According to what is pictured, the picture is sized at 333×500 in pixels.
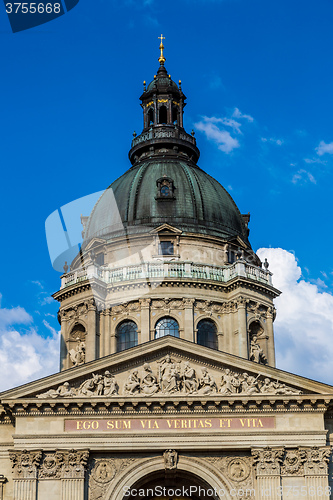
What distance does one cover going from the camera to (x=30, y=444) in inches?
1809

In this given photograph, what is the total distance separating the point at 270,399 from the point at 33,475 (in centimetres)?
1195

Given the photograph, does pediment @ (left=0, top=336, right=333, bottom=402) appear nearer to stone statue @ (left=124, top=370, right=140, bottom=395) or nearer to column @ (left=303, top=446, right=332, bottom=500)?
stone statue @ (left=124, top=370, right=140, bottom=395)

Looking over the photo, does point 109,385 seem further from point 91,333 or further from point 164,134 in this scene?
point 164,134

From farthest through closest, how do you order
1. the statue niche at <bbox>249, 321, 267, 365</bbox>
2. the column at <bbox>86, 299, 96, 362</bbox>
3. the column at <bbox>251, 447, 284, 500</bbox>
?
the statue niche at <bbox>249, 321, 267, 365</bbox>
the column at <bbox>86, 299, 96, 362</bbox>
the column at <bbox>251, 447, 284, 500</bbox>

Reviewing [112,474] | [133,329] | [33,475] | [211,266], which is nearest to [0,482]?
[33,475]

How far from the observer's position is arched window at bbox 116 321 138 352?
64438mm

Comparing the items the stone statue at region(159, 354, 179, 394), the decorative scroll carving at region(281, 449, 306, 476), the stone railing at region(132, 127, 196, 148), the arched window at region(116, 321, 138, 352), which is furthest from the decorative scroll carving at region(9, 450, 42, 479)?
the stone railing at region(132, 127, 196, 148)

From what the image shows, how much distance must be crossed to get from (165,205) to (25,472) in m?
28.9

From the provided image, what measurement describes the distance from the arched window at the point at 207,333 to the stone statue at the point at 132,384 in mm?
17364

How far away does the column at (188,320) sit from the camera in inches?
2484

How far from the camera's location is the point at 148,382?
1845 inches

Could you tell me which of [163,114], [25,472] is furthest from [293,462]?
[163,114]

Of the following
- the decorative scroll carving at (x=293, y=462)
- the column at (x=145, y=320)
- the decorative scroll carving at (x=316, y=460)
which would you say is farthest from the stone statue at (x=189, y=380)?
the column at (x=145, y=320)

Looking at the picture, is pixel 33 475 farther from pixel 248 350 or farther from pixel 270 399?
pixel 248 350
